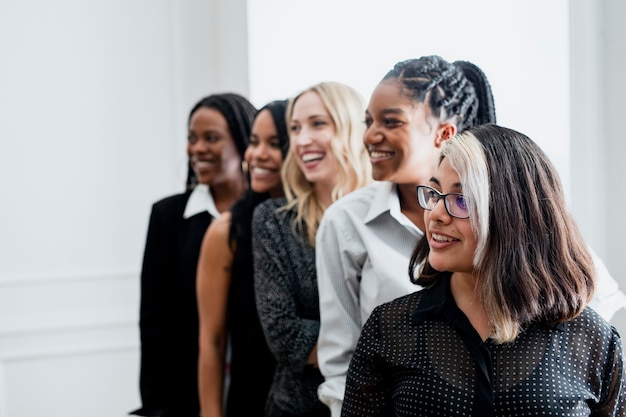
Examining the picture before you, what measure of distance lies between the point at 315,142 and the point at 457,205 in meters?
0.79

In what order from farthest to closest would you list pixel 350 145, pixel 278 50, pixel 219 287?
pixel 278 50, pixel 219 287, pixel 350 145

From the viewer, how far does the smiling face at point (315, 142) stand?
2082 mm

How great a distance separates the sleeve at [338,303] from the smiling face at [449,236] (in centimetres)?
38

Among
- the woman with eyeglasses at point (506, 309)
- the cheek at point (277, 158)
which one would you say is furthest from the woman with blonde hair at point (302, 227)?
the woman with eyeglasses at point (506, 309)

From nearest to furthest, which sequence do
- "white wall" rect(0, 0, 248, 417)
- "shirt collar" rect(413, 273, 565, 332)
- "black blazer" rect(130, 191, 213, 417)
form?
"shirt collar" rect(413, 273, 565, 332), "black blazer" rect(130, 191, 213, 417), "white wall" rect(0, 0, 248, 417)

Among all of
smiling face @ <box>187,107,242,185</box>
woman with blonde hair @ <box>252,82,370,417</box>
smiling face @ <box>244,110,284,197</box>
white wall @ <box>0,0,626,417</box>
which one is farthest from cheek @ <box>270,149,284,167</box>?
white wall @ <box>0,0,626,417</box>

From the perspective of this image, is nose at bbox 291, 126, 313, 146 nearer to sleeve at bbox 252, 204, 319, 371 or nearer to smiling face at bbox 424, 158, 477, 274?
sleeve at bbox 252, 204, 319, 371

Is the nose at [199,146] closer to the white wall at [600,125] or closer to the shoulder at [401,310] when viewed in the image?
the white wall at [600,125]

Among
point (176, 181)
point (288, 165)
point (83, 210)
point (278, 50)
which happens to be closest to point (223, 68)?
point (278, 50)

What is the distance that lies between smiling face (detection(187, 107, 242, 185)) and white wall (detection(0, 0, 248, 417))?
91 centimetres

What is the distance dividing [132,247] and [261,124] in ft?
4.67

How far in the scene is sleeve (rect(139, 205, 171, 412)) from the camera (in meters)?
2.56

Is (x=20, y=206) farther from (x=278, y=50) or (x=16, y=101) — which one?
(x=278, y=50)

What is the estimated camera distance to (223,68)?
11.6ft
